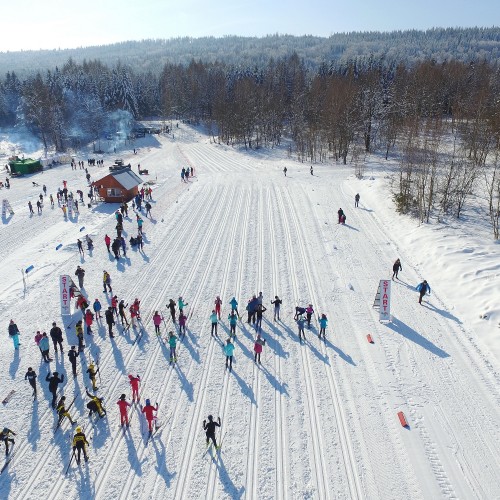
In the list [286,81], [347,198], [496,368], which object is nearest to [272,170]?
[347,198]

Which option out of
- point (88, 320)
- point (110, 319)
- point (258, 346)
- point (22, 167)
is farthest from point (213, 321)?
point (22, 167)

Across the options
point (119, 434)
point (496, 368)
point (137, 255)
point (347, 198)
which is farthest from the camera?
point (347, 198)

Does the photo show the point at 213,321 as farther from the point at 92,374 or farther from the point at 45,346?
the point at 45,346

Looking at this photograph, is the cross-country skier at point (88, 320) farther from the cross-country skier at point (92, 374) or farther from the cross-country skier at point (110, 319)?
the cross-country skier at point (92, 374)

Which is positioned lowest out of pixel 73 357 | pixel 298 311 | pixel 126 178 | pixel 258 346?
pixel 298 311

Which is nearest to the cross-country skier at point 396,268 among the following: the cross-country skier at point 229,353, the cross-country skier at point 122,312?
the cross-country skier at point 229,353

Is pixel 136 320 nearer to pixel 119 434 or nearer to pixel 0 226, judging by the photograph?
pixel 119 434
